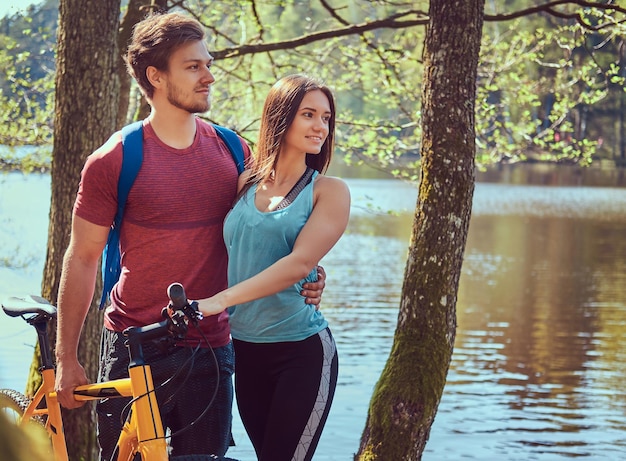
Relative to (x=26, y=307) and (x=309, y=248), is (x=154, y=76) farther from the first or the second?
(x=26, y=307)

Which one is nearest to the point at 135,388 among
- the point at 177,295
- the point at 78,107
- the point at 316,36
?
the point at 177,295

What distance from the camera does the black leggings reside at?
2.62 meters

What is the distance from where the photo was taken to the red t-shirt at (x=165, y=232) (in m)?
2.66

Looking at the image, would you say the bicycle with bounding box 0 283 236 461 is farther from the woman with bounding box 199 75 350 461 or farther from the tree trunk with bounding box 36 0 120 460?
the tree trunk with bounding box 36 0 120 460

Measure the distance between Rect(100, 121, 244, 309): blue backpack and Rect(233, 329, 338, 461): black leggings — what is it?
1.30 ft

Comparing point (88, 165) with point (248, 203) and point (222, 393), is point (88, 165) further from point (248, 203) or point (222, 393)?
point (222, 393)

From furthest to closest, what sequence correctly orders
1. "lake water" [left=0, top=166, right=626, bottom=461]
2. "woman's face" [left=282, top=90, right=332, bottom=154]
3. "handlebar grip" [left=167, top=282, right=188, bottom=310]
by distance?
1. "lake water" [left=0, top=166, right=626, bottom=461]
2. "woman's face" [left=282, top=90, right=332, bottom=154]
3. "handlebar grip" [left=167, top=282, right=188, bottom=310]

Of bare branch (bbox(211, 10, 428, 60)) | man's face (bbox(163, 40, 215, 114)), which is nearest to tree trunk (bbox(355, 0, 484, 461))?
man's face (bbox(163, 40, 215, 114))

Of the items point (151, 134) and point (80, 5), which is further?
point (80, 5)

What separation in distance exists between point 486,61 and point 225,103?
276cm

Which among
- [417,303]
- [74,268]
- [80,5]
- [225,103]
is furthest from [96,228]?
[225,103]

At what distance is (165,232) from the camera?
105 inches

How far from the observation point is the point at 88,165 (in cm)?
258

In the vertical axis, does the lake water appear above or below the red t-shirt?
below
